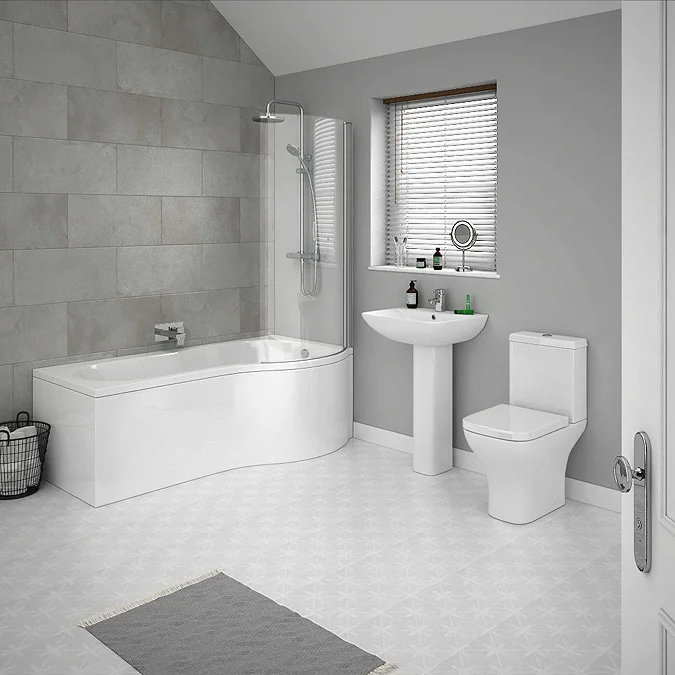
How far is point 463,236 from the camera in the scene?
4.41m

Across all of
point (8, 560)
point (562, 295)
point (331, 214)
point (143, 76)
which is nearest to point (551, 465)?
point (562, 295)

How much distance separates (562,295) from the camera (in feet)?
13.0

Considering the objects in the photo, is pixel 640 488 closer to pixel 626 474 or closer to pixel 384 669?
pixel 626 474

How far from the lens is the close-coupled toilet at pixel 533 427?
141 inches

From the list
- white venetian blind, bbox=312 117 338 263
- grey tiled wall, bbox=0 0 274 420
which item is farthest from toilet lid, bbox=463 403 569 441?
grey tiled wall, bbox=0 0 274 420

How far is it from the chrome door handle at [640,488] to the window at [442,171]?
10.2ft

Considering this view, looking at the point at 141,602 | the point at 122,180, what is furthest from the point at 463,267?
the point at 141,602

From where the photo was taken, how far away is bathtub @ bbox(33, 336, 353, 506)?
3898mm

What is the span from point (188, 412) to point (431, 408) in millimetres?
1275

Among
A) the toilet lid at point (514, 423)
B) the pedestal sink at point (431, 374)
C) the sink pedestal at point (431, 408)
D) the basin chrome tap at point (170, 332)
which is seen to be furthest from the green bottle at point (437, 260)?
the basin chrome tap at point (170, 332)

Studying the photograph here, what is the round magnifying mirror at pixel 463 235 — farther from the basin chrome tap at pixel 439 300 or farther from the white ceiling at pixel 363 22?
the white ceiling at pixel 363 22

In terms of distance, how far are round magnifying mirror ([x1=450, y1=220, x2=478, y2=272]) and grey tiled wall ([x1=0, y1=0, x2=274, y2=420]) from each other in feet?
3.68

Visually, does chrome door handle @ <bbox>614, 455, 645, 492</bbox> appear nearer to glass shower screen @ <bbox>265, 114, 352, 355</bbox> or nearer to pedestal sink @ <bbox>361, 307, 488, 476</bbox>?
pedestal sink @ <bbox>361, 307, 488, 476</bbox>

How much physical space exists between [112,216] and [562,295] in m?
2.48
